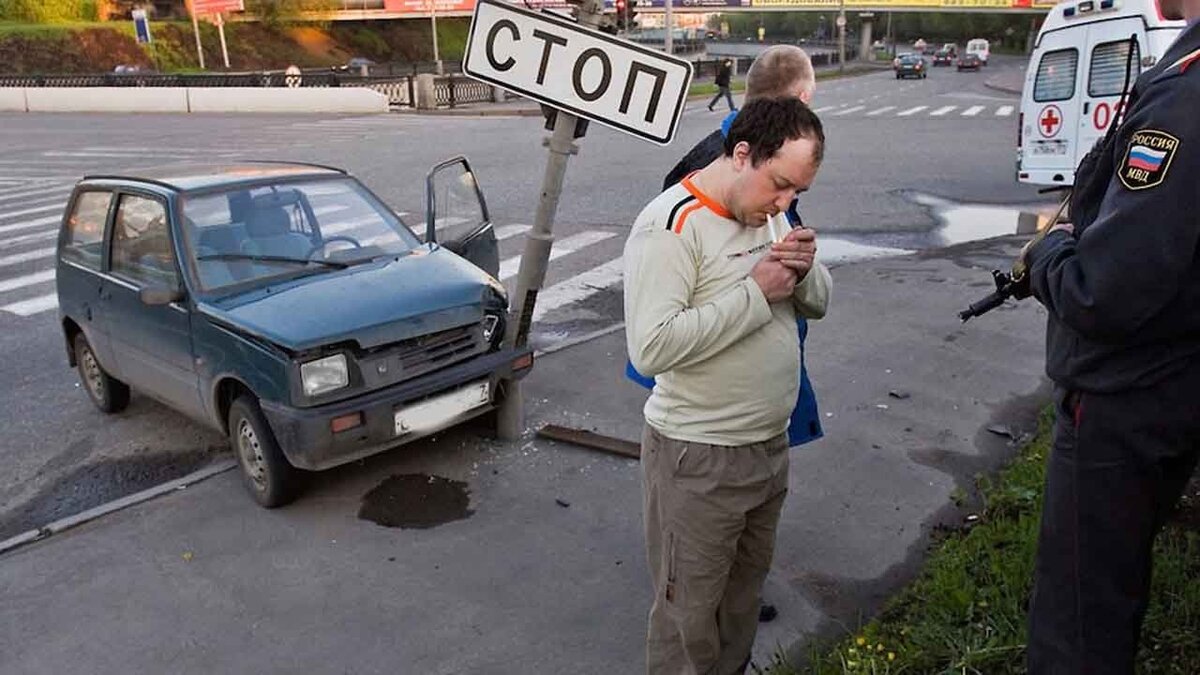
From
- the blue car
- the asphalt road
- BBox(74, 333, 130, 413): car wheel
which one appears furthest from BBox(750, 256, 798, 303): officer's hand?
BBox(74, 333, 130, 413): car wheel

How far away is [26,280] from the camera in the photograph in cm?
1056

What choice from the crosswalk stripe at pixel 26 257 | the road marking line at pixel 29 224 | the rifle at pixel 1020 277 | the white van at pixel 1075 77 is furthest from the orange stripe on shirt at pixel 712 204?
the road marking line at pixel 29 224

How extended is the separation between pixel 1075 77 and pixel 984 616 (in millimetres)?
11327

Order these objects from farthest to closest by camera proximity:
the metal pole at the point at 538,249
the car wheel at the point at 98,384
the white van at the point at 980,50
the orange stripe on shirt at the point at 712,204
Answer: the white van at the point at 980,50 → the car wheel at the point at 98,384 → the metal pole at the point at 538,249 → the orange stripe on shirt at the point at 712,204

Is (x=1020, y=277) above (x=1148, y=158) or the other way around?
the other way around

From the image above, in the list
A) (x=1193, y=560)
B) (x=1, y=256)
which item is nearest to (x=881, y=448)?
(x=1193, y=560)

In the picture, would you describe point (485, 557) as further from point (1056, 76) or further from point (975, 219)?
point (1056, 76)

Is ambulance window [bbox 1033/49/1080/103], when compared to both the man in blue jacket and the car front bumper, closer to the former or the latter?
the man in blue jacket

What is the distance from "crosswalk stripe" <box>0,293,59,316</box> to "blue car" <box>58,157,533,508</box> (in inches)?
134

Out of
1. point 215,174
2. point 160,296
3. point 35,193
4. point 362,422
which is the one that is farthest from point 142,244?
point 35,193

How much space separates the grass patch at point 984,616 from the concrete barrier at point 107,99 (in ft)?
123

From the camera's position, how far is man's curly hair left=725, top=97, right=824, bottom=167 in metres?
2.47

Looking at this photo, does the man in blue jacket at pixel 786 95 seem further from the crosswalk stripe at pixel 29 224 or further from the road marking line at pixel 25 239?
the crosswalk stripe at pixel 29 224

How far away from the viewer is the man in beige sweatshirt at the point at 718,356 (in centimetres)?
252
